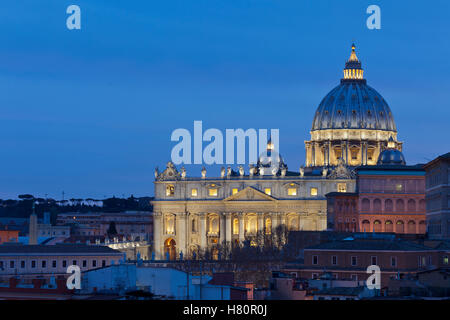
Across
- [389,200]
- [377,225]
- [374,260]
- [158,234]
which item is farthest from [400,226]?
[374,260]

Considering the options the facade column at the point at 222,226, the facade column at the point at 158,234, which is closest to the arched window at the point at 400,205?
the facade column at the point at 222,226

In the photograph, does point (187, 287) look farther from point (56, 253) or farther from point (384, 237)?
point (56, 253)

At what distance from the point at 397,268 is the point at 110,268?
2193 cm

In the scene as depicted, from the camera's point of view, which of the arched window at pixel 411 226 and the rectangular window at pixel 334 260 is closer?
the rectangular window at pixel 334 260

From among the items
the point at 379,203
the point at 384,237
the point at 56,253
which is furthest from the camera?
the point at 379,203

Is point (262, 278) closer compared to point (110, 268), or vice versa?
point (110, 268)

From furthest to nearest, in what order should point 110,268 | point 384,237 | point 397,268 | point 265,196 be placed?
point 265,196
point 384,237
point 397,268
point 110,268

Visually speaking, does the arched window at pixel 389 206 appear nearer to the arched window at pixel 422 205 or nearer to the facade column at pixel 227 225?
the arched window at pixel 422 205

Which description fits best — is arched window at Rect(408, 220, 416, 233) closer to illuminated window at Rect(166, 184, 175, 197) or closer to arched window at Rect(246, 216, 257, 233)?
arched window at Rect(246, 216, 257, 233)

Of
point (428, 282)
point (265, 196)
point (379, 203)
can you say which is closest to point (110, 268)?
point (428, 282)

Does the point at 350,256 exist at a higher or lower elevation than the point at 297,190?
lower

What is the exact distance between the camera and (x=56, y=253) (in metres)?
112

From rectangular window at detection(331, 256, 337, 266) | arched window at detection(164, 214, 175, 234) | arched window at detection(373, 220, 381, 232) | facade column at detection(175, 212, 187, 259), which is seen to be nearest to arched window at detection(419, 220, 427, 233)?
arched window at detection(373, 220, 381, 232)

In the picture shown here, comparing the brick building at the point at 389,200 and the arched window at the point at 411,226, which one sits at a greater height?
the brick building at the point at 389,200
